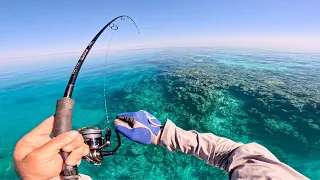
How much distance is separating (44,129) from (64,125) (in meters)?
0.10

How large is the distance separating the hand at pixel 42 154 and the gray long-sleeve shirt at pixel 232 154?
1241mm

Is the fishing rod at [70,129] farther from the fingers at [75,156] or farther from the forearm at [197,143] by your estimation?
the forearm at [197,143]

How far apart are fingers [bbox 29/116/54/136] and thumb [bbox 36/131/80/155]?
0.16m

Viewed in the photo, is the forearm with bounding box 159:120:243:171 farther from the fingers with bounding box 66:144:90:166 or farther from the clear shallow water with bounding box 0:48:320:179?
the clear shallow water with bounding box 0:48:320:179

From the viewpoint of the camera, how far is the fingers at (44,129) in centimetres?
102

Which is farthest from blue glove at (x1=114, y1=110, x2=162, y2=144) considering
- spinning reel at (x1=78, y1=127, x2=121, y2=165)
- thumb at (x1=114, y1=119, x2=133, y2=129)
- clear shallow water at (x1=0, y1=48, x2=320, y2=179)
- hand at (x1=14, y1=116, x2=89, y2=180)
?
clear shallow water at (x1=0, y1=48, x2=320, y2=179)

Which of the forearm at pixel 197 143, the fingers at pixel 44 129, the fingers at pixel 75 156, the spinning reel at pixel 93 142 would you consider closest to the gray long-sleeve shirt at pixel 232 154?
the forearm at pixel 197 143

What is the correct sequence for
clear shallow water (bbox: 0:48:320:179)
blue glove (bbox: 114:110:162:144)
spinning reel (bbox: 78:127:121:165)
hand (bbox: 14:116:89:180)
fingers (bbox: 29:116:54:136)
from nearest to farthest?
hand (bbox: 14:116:89:180) → fingers (bbox: 29:116:54:136) → spinning reel (bbox: 78:127:121:165) → blue glove (bbox: 114:110:162:144) → clear shallow water (bbox: 0:48:320:179)

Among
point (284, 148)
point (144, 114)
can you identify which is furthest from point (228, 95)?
point (144, 114)

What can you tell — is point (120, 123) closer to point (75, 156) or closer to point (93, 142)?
point (93, 142)

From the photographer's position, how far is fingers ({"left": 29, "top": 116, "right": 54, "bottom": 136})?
102 cm

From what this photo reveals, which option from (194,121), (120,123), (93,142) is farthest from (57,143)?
(194,121)

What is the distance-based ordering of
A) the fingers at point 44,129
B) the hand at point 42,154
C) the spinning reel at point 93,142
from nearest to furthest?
the hand at point 42,154
the fingers at point 44,129
the spinning reel at point 93,142

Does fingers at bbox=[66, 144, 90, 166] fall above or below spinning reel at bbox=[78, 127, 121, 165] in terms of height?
above
